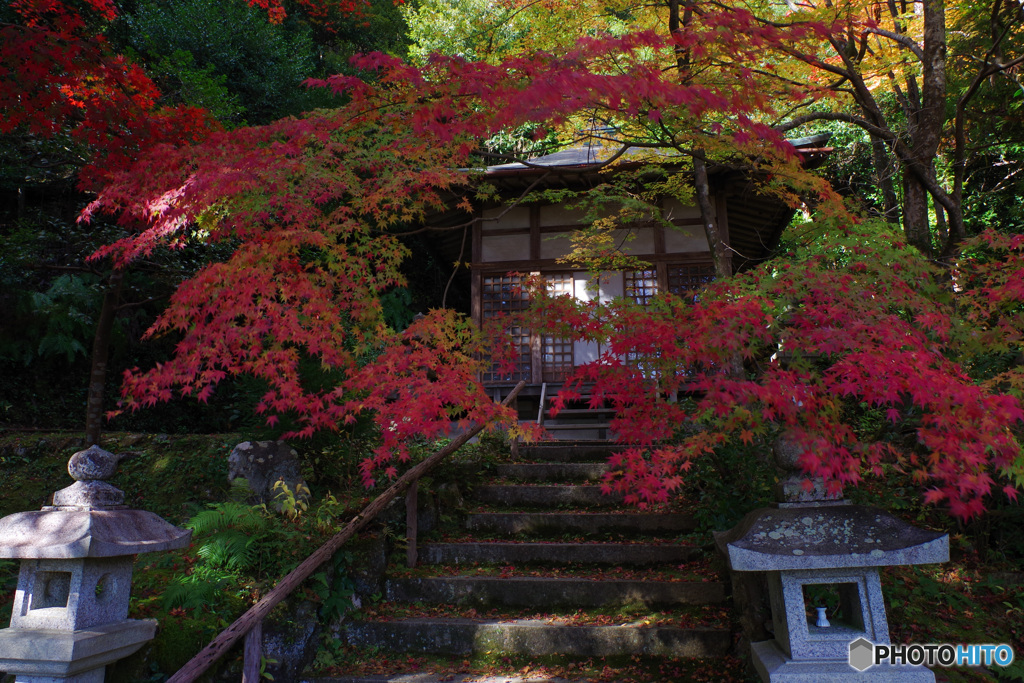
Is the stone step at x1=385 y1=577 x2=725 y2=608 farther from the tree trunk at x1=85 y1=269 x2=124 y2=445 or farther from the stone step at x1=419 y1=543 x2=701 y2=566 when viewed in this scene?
the tree trunk at x1=85 y1=269 x2=124 y2=445

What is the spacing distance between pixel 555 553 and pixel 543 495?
3.01 feet

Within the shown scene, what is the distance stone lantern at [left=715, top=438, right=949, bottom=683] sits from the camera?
288cm

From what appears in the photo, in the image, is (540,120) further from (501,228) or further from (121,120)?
(501,228)

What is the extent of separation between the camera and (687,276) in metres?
9.95

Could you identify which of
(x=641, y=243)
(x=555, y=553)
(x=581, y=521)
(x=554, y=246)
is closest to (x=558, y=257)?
(x=554, y=246)

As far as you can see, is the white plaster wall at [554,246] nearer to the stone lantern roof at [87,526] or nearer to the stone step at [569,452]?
the stone step at [569,452]

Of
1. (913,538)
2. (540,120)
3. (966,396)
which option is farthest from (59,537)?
(966,396)

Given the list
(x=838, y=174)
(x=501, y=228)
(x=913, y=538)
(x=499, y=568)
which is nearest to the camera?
(x=913, y=538)

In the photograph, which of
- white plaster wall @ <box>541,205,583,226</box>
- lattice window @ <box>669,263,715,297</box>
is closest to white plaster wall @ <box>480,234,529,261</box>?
white plaster wall @ <box>541,205,583,226</box>

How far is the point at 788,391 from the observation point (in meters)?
3.08

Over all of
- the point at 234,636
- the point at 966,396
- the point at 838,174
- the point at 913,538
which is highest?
the point at 838,174

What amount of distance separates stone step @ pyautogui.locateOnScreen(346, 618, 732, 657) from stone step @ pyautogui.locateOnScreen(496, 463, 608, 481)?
2.25 meters

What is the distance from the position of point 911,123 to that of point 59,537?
7.86 metres

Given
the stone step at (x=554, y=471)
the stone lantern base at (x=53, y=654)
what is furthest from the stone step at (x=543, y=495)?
the stone lantern base at (x=53, y=654)
